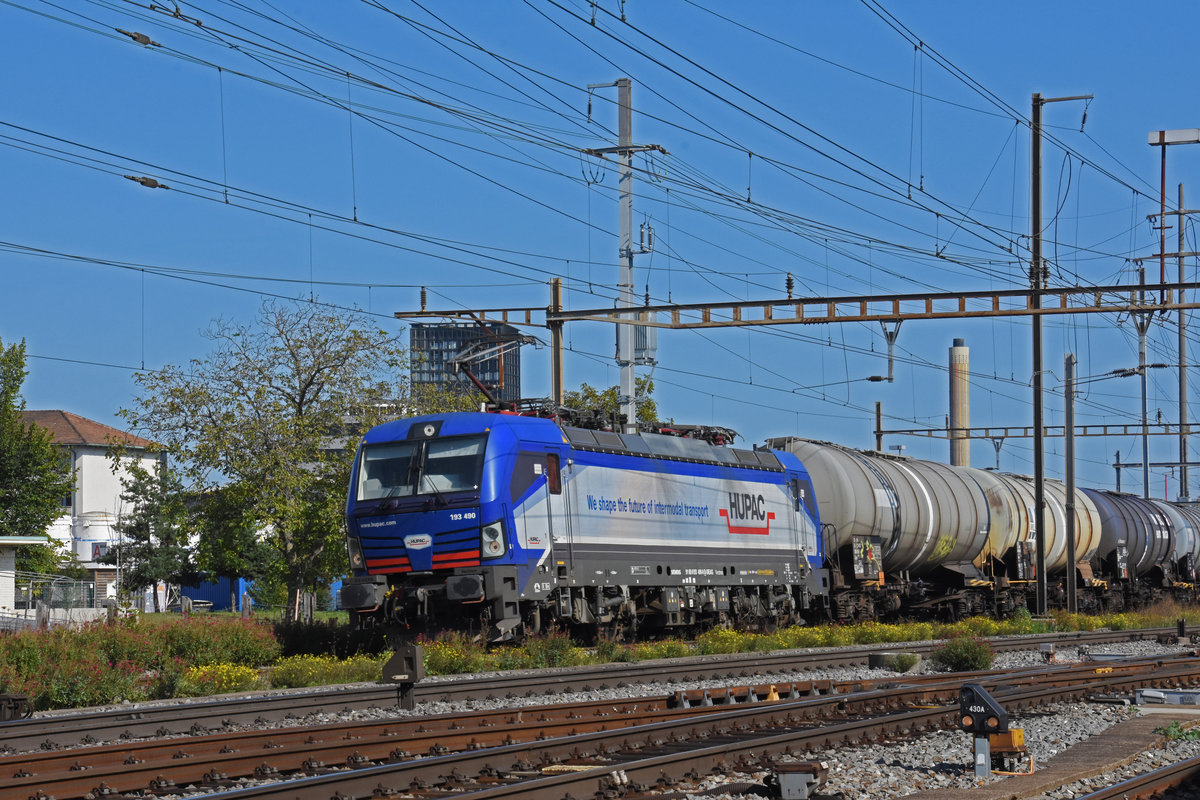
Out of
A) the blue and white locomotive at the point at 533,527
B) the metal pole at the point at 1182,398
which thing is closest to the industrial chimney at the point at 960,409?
the metal pole at the point at 1182,398

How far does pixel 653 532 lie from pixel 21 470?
35334 mm

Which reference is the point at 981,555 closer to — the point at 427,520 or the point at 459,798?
the point at 427,520

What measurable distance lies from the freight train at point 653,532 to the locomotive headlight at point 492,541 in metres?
0.02

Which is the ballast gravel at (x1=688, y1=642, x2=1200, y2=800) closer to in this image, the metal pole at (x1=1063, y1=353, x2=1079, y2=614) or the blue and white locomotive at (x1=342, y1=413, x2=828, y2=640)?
the blue and white locomotive at (x1=342, y1=413, x2=828, y2=640)

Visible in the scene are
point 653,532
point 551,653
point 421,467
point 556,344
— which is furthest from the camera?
point 556,344

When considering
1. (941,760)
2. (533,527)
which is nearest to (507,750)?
(941,760)

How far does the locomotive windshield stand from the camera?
21.0 m

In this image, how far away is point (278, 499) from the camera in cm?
3300

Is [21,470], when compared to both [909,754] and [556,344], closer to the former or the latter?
[556,344]

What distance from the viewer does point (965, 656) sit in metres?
21.2

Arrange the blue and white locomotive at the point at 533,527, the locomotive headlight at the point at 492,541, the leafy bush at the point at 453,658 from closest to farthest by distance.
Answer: the leafy bush at the point at 453,658 < the locomotive headlight at the point at 492,541 < the blue and white locomotive at the point at 533,527

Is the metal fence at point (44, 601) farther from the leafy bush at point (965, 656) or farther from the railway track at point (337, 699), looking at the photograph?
the leafy bush at point (965, 656)

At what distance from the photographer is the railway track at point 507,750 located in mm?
9625

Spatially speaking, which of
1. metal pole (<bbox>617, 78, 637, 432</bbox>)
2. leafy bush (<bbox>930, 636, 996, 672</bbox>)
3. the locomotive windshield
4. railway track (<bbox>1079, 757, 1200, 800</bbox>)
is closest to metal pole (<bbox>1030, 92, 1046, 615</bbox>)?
metal pole (<bbox>617, 78, 637, 432</bbox>)
